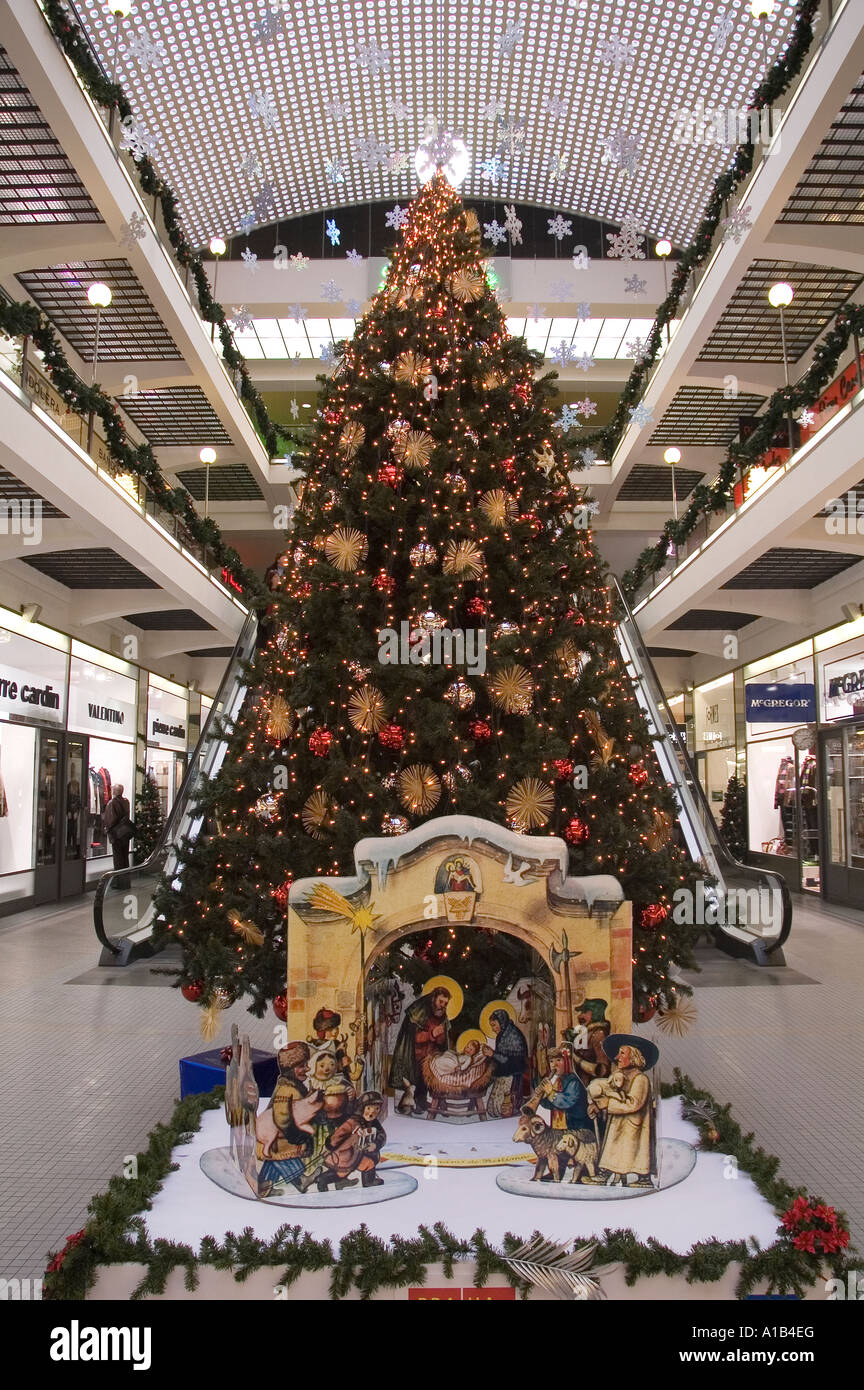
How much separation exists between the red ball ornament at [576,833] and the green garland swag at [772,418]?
7.27 metres

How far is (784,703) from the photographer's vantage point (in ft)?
51.3

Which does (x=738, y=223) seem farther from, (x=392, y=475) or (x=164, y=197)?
(x=392, y=475)

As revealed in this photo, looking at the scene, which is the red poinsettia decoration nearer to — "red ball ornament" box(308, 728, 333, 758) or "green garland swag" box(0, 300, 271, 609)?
"red ball ornament" box(308, 728, 333, 758)

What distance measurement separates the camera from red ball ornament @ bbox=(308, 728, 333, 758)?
16.2ft

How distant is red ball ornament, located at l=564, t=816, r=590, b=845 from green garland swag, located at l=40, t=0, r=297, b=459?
2.78 meters

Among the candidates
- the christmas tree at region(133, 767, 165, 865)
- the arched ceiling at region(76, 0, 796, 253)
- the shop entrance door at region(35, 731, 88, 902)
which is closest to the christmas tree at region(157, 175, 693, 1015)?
the shop entrance door at region(35, 731, 88, 902)

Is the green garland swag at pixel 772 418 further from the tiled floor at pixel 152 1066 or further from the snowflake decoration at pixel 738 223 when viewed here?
the tiled floor at pixel 152 1066

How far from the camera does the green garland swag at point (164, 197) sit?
891cm

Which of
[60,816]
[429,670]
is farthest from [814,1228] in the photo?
[60,816]

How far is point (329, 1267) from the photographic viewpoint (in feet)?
10.5

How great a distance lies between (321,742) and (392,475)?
1496mm

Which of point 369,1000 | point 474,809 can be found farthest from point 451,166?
point 369,1000
